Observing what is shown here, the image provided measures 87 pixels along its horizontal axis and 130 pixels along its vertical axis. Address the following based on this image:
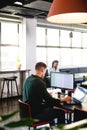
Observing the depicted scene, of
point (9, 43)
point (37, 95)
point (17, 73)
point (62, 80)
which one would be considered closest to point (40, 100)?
point (37, 95)

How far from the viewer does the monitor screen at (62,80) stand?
3951mm

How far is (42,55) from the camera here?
934 cm

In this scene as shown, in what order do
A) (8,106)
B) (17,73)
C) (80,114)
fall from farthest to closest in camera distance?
1. (17,73)
2. (8,106)
3. (80,114)

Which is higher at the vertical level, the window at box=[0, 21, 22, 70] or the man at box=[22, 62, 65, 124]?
the window at box=[0, 21, 22, 70]

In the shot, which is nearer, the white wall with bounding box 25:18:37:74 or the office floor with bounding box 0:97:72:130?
the office floor with bounding box 0:97:72:130

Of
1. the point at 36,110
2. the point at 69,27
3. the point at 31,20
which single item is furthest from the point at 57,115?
the point at 69,27

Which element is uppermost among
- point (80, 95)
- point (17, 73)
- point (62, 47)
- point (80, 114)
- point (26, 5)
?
point (26, 5)

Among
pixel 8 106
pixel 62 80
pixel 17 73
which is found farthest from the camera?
pixel 17 73

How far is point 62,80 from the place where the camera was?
13.5 ft

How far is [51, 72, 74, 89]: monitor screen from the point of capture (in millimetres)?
3951

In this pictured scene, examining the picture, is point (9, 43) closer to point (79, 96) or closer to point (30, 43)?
point (30, 43)

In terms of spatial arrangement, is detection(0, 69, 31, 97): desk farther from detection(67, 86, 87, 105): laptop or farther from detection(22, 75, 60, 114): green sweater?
detection(67, 86, 87, 105): laptop

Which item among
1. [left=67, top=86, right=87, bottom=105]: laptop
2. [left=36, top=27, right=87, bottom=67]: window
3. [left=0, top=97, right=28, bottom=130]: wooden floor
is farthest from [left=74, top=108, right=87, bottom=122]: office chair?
[left=36, top=27, right=87, bottom=67]: window

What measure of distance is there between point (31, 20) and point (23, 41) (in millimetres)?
803
